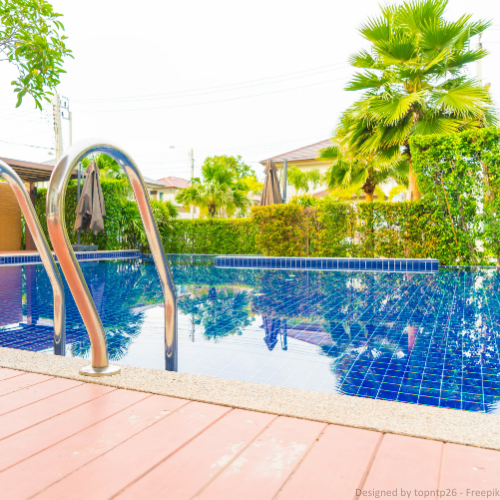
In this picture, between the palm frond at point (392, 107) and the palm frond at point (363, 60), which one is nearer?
the palm frond at point (392, 107)

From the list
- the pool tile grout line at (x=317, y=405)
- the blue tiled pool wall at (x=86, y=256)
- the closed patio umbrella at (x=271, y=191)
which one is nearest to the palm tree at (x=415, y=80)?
the closed patio umbrella at (x=271, y=191)

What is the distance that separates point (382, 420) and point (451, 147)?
31.7 ft

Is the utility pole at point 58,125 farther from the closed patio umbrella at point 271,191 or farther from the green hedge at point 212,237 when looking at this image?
the closed patio umbrella at point 271,191

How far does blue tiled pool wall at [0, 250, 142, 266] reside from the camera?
40.3ft

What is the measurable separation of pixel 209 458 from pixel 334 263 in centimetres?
1023

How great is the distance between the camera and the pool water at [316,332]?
122 inches

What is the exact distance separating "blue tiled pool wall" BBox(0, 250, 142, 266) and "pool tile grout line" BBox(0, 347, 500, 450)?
413 inches

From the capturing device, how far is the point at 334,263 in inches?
446

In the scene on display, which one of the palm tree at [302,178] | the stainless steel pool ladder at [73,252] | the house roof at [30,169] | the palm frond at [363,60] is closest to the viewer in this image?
the stainless steel pool ladder at [73,252]

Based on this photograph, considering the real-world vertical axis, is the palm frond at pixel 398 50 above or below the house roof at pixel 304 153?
below

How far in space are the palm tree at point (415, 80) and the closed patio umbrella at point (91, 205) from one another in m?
7.61

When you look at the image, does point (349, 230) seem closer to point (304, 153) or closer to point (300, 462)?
point (300, 462)

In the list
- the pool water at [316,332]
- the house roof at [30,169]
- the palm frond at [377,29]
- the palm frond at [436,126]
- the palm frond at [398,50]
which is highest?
the palm frond at [377,29]

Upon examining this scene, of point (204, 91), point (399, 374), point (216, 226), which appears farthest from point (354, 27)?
point (204, 91)
